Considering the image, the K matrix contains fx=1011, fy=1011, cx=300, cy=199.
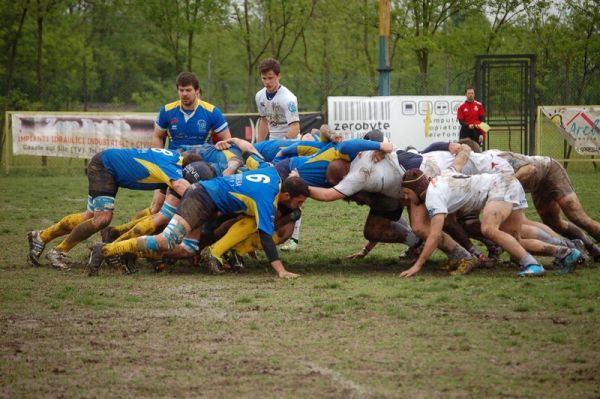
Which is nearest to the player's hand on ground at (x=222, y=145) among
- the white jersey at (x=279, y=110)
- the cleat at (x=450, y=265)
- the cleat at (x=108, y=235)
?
the cleat at (x=108, y=235)

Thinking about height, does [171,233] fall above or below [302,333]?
above

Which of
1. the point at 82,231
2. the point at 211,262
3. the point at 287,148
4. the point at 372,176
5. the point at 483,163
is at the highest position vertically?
the point at 287,148

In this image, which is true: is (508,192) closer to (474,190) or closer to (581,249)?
(474,190)

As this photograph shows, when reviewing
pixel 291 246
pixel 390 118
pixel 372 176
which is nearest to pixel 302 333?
pixel 372 176

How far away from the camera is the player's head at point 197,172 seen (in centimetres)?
1064

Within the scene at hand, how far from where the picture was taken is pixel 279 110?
12859mm

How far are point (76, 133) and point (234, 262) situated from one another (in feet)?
46.2

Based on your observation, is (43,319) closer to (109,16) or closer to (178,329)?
(178,329)

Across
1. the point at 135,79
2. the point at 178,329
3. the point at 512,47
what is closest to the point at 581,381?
the point at 178,329

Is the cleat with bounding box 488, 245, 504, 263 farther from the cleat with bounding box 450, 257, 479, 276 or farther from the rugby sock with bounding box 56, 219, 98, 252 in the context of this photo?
the rugby sock with bounding box 56, 219, 98, 252

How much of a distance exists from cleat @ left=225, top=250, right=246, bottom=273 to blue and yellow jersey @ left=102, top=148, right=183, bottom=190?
1.00 meters

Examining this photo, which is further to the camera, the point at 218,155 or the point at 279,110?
the point at 279,110

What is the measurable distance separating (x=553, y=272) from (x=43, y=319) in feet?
16.2

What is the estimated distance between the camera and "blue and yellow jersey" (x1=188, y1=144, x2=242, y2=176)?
36.4ft
